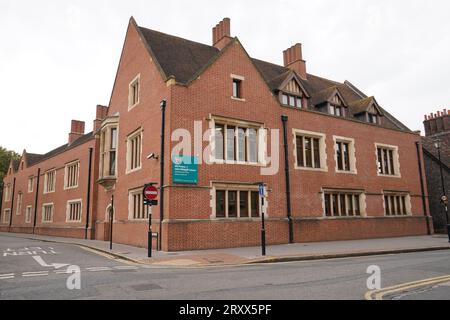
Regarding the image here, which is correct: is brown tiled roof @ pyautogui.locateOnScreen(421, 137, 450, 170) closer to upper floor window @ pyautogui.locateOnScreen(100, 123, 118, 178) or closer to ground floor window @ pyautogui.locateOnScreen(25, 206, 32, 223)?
upper floor window @ pyautogui.locateOnScreen(100, 123, 118, 178)

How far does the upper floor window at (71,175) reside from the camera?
100.0 ft

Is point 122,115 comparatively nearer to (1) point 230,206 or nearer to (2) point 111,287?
(1) point 230,206

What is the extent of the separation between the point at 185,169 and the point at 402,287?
10751 millimetres

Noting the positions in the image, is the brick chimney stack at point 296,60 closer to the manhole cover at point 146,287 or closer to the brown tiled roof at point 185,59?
the brown tiled roof at point 185,59

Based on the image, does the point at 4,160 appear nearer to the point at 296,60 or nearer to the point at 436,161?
the point at 296,60

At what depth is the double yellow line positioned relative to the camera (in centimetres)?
629

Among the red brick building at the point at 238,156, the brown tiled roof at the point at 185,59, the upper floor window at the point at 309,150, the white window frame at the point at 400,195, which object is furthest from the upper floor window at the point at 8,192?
the white window frame at the point at 400,195

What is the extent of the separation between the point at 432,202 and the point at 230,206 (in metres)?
21.9

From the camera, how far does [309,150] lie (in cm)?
2170

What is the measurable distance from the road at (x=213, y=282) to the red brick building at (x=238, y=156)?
5.80m

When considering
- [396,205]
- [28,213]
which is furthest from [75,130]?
[396,205]

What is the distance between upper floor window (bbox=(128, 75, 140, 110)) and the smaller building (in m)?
24.9

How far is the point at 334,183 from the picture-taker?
72.3ft

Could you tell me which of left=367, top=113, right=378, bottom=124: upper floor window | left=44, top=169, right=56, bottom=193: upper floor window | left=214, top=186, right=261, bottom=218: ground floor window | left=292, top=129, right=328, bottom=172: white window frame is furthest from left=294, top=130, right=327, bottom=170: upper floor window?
left=44, top=169, right=56, bottom=193: upper floor window
